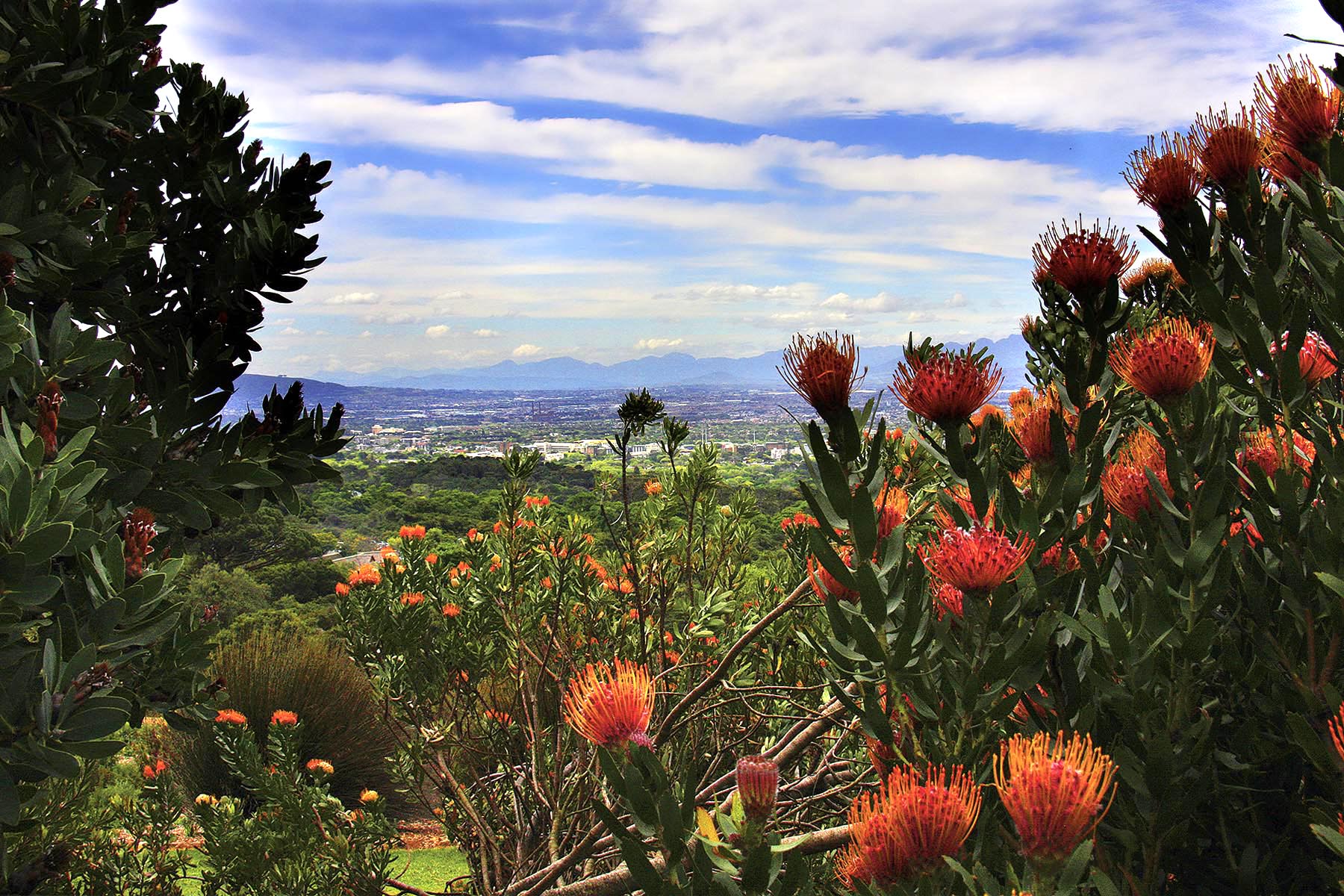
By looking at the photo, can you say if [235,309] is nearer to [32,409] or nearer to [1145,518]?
[32,409]

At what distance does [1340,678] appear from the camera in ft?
3.92

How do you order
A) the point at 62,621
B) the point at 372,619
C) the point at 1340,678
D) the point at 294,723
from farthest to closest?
1. the point at 294,723
2. the point at 372,619
3. the point at 62,621
4. the point at 1340,678

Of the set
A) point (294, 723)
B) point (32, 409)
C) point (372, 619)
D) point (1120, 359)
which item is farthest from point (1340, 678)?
point (294, 723)

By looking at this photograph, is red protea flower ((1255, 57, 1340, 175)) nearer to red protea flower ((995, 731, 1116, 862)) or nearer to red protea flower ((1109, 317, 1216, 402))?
red protea flower ((1109, 317, 1216, 402))

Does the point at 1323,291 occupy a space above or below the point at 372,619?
above

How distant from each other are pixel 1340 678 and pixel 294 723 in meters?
3.92

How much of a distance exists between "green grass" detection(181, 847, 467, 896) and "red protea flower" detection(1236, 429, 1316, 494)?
5826mm

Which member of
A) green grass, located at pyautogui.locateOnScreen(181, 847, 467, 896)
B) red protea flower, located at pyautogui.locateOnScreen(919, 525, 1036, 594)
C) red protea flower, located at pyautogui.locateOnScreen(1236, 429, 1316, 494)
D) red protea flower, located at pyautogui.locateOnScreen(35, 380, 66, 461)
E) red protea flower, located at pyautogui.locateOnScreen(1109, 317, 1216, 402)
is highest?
red protea flower, located at pyautogui.locateOnScreen(1109, 317, 1216, 402)

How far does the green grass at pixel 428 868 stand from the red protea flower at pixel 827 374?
18.8 feet

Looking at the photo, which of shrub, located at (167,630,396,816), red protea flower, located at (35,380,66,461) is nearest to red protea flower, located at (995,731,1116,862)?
red protea flower, located at (35,380,66,461)

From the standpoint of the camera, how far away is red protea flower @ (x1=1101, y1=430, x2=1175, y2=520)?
133cm

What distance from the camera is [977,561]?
110 cm

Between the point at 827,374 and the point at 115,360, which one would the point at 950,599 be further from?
the point at 115,360

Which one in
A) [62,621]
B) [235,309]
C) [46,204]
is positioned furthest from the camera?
[235,309]
